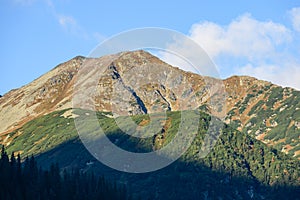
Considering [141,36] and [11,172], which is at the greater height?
[141,36]

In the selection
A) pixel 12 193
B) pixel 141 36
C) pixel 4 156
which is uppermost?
pixel 141 36

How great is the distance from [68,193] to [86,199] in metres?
7.74

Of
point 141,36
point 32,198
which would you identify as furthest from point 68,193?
point 141,36

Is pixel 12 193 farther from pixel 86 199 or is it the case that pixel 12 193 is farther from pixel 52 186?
pixel 86 199

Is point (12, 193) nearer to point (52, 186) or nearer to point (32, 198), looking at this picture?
point (32, 198)

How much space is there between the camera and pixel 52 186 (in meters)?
191

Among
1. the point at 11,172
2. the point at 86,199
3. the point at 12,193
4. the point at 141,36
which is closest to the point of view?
the point at 141,36

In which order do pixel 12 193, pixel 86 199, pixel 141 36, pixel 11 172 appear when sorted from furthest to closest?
pixel 86 199 < pixel 11 172 < pixel 12 193 < pixel 141 36

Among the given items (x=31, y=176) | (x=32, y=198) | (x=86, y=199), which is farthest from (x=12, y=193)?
(x=86, y=199)

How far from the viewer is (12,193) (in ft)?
565

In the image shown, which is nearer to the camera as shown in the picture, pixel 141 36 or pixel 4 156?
pixel 141 36

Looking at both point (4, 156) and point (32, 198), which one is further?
point (4, 156)

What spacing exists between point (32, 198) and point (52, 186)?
48.7 feet

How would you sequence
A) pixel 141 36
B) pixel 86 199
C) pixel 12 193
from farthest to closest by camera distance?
pixel 86 199
pixel 12 193
pixel 141 36
